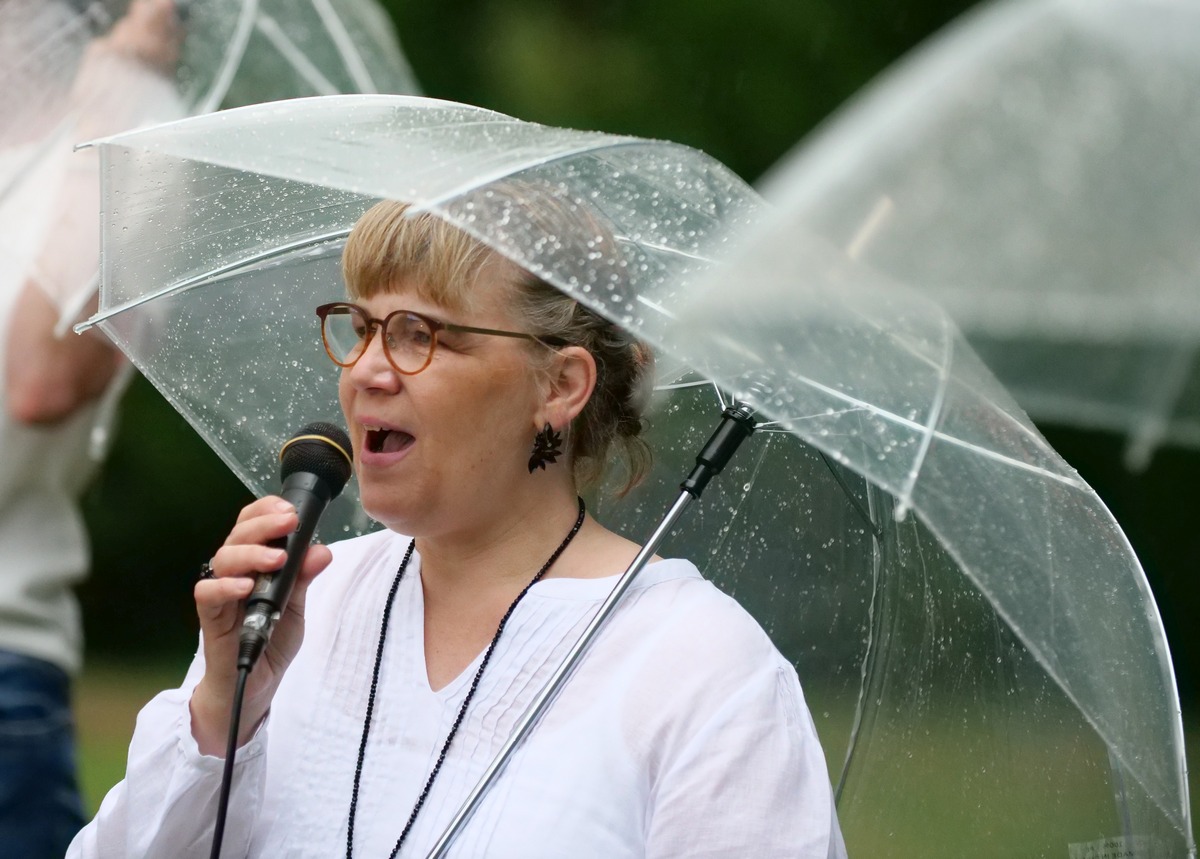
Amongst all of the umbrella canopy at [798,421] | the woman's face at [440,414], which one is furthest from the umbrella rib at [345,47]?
the woman's face at [440,414]

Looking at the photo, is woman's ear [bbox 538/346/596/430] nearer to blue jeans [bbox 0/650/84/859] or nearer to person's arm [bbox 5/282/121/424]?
person's arm [bbox 5/282/121/424]

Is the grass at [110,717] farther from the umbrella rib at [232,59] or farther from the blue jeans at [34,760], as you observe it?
the umbrella rib at [232,59]

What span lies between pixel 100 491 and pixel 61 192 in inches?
289

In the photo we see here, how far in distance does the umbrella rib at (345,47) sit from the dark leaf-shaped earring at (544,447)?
4.64 ft

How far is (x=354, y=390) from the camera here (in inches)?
75.0

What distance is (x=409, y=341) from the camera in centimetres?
190

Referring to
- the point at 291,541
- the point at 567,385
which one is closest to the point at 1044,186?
the point at 567,385

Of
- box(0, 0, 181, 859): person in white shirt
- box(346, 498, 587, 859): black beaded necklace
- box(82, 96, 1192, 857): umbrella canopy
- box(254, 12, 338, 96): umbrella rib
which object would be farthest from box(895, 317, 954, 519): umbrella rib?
box(254, 12, 338, 96): umbrella rib

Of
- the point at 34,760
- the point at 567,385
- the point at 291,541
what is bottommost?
the point at 34,760

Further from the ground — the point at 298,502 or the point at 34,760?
the point at 298,502

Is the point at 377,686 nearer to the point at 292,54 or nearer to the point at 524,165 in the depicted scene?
the point at 524,165

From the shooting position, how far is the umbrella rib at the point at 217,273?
216 cm

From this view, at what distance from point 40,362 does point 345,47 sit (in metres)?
0.97

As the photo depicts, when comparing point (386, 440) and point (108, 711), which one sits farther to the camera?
point (108, 711)
